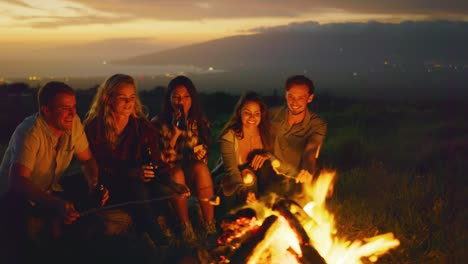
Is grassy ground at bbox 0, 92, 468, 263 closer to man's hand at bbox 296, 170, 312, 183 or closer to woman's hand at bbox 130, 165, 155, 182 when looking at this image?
man's hand at bbox 296, 170, 312, 183

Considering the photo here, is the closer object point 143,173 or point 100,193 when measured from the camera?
point 100,193

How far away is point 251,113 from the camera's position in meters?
5.50

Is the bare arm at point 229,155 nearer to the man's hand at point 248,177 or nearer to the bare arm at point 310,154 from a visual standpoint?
the man's hand at point 248,177

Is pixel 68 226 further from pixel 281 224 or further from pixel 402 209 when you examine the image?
pixel 402 209

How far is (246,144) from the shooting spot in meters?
5.60

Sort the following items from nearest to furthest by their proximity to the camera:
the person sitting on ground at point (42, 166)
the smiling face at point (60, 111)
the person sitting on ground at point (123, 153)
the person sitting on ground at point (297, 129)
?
the person sitting on ground at point (42, 166)
the smiling face at point (60, 111)
the person sitting on ground at point (123, 153)
the person sitting on ground at point (297, 129)

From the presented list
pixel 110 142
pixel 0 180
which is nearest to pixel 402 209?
pixel 110 142

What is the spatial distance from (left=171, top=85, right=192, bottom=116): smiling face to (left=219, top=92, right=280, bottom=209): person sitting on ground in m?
0.52

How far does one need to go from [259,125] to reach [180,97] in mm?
870

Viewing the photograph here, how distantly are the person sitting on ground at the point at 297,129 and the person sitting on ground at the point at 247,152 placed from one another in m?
0.19

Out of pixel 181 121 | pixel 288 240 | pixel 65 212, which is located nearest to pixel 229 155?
pixel 181 121

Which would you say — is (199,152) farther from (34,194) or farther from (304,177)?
(34,194)

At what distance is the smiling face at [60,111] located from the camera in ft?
14.8

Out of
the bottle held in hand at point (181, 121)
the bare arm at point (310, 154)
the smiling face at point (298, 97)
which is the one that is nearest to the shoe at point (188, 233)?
the bottle held in hand at point (181, 121)
